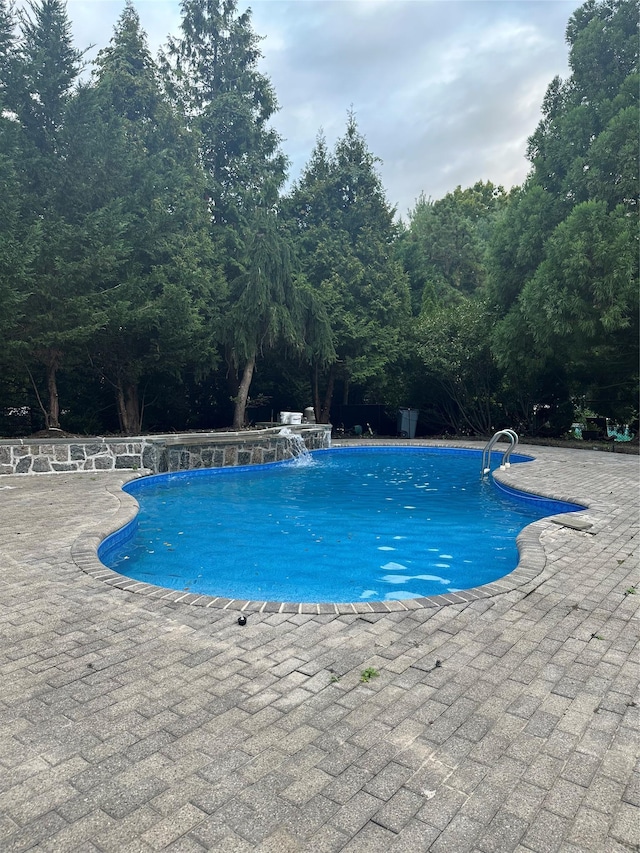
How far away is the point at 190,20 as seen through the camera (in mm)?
22359

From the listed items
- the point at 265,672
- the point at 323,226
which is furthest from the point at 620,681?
the point at 323,226

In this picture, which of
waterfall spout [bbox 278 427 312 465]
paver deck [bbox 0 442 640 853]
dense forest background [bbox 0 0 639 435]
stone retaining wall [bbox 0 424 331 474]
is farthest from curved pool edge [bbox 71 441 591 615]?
waterfall spout [bbox 278 427 312 465]

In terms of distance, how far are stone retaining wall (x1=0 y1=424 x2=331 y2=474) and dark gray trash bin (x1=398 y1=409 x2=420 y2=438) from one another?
7.81 meters

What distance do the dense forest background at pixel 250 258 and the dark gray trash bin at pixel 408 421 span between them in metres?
0.49

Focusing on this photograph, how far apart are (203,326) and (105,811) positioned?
13614mm

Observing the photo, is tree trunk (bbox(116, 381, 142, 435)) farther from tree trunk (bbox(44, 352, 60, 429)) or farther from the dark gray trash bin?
the dark gray trash bin

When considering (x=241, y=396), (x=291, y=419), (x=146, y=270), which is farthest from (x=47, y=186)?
(x=291, y=419)

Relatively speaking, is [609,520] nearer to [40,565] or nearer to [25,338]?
[40,565]

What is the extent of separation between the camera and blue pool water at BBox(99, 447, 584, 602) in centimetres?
593

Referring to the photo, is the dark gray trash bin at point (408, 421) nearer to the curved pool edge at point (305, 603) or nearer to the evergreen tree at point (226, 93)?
the evergreen tree at point (226, 93)

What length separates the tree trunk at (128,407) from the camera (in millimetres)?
14617

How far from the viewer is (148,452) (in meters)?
12.0

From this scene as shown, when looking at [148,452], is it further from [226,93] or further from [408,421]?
[226,93]

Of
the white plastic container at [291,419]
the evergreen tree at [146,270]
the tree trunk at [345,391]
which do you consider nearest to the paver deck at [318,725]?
the evergreen tree at [146,270]
